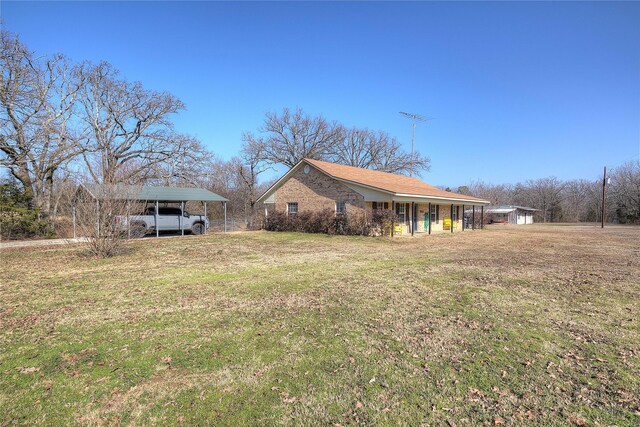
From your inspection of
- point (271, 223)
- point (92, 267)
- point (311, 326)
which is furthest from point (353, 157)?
point (311, 326)

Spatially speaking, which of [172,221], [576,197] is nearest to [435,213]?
[172,221]

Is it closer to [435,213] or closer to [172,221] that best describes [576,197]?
[435,213]

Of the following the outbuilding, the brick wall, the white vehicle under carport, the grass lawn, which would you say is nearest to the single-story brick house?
the brick wall

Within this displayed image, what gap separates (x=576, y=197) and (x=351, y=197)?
54595 millimetres

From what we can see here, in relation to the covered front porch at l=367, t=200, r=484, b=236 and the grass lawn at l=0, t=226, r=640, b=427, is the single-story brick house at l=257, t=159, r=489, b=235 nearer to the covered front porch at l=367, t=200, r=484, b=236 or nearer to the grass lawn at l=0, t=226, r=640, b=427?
the covered front porch at l=367, t=200, r=484, b=236

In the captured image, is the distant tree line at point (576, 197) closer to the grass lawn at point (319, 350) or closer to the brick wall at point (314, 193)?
the brick wall at point (314, 193)

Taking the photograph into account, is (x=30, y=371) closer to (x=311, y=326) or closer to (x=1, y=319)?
(x=1, y=319)

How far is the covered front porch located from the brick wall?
Answer: 3.83 ft

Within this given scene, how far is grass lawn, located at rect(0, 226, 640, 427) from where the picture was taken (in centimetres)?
278

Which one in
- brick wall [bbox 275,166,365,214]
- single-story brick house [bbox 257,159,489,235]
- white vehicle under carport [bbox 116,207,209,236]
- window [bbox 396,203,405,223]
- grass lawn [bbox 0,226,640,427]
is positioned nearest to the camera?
grass lawn [bbox 0,226,640,427]

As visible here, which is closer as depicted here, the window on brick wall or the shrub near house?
the shrub near house

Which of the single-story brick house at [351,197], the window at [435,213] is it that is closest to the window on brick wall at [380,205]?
the single-story brick house at [351,197]

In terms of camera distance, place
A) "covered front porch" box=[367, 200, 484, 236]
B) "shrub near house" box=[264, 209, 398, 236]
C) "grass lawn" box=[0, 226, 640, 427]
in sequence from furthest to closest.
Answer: "covered front porch" box=[367, 200, 484, 236] < "shrub near house" box=[264, 209, 398, 236] < "grass lawn" box=[0, 226, 640, 427]

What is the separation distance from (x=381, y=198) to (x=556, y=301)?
13.1m
